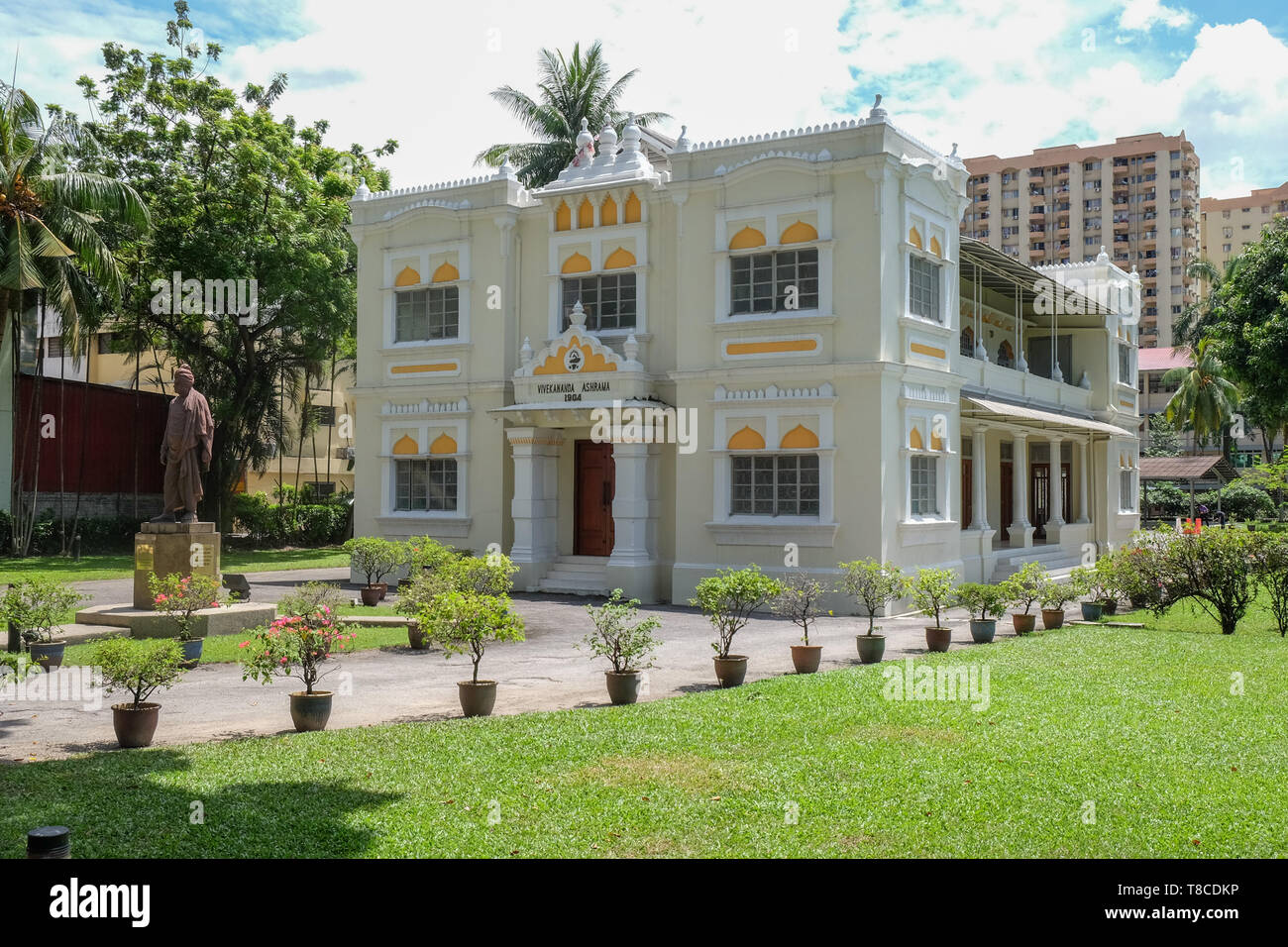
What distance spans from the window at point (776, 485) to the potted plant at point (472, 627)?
978 cm

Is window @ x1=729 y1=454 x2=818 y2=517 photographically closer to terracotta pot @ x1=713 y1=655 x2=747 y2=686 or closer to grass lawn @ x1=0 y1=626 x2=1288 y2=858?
terracotta pot @ x1=713 y1=655 x2=747 y2=686

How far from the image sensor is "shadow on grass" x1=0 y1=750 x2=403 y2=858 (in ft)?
19.0

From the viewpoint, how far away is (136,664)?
8.32 m

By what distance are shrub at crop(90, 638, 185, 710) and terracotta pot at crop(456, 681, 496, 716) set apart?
2.37 metres

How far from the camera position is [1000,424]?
23703 mm

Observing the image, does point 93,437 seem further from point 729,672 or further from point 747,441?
point 729,672

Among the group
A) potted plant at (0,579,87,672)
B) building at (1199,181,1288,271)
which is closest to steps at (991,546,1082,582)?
potted plant at (0,579,87,672)

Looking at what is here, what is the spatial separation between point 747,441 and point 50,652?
1124 cm

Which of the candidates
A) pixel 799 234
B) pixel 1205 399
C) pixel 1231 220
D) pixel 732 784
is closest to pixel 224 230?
pixel 799 234

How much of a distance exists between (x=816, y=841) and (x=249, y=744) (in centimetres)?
463

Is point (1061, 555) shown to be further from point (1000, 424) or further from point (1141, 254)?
point (1141, 254)

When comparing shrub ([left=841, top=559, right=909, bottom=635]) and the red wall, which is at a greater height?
the red wall
